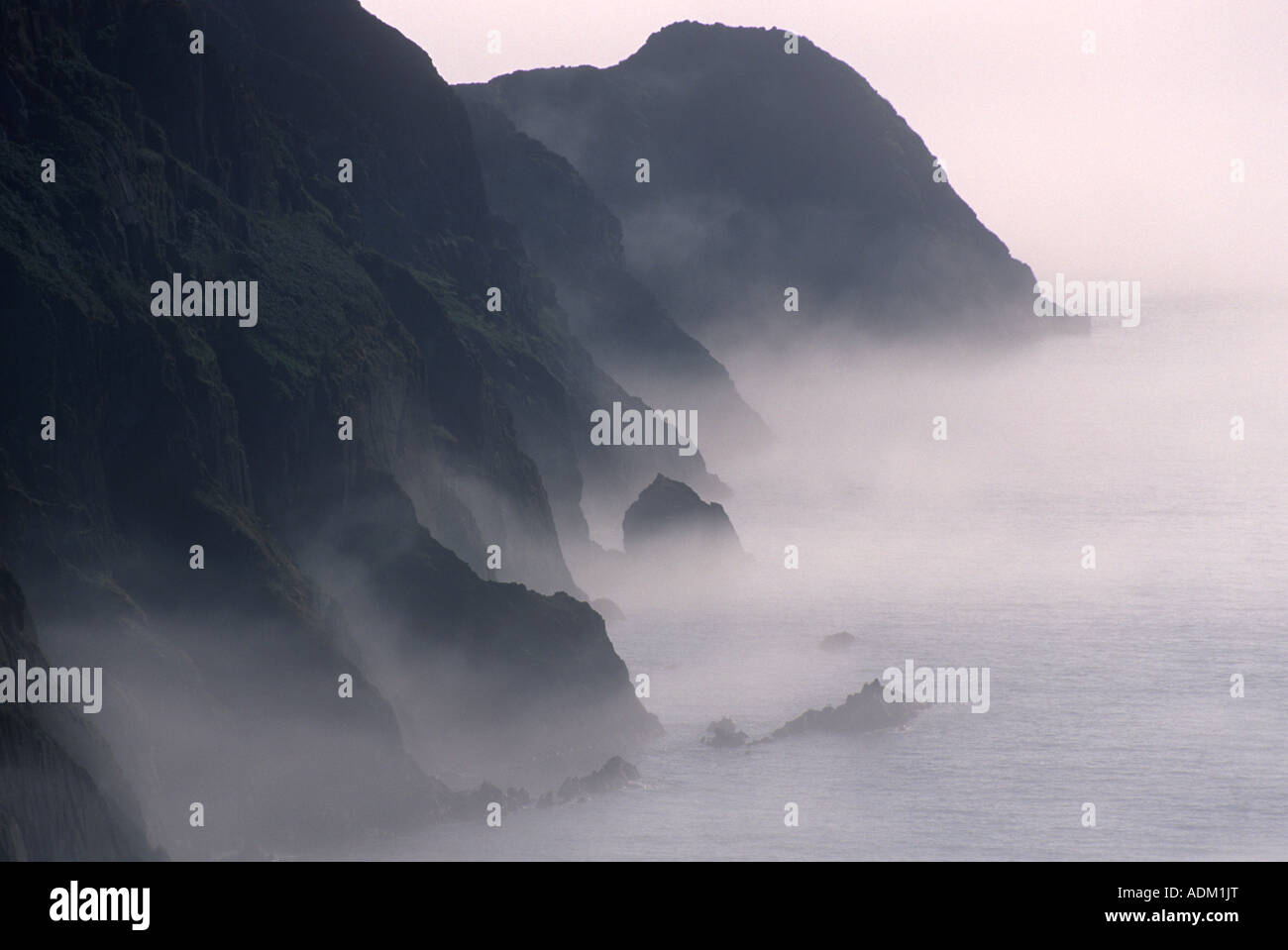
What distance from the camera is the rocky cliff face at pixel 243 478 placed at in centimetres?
7019

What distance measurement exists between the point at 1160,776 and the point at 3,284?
5485 centimetres

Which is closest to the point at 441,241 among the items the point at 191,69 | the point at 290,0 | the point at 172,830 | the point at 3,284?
the point at 290,0

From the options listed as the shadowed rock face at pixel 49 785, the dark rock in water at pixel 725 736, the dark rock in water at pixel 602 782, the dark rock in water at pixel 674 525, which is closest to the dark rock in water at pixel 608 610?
the dark rock in water at pixel 674 525

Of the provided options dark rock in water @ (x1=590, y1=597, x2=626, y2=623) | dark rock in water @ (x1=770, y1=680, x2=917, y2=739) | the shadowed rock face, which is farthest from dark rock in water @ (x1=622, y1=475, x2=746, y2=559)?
the shadowed rock face

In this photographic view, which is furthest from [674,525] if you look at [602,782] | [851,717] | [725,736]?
[602,782]

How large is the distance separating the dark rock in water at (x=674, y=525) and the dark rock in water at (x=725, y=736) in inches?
1672

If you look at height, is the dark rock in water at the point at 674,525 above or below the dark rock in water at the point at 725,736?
above

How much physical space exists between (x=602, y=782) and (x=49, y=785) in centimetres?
3008

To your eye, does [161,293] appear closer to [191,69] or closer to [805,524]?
[191,69]

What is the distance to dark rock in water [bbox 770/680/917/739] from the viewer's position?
92.5 metres

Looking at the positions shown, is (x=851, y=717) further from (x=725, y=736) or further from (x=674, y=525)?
(x=674, y=525)

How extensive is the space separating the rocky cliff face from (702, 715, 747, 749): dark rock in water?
317cm

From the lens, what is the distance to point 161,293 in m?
80.2

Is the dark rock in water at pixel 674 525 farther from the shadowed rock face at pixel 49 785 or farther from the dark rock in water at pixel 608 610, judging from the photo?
the shadowed rock face at pixel 49 785
